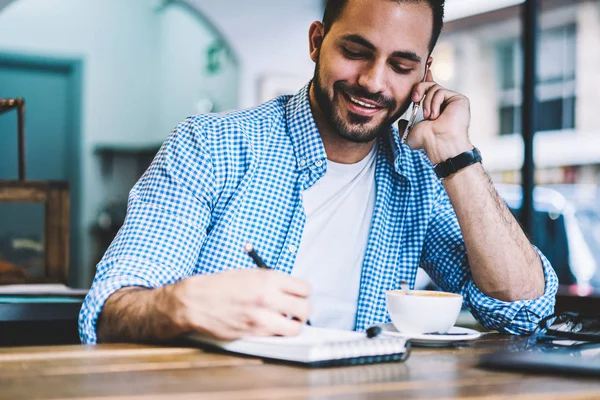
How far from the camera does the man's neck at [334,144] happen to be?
5.67ft

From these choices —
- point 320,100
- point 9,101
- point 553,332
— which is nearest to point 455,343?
point 553,332

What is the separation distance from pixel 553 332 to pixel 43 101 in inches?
249

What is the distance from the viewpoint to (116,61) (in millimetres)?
7414

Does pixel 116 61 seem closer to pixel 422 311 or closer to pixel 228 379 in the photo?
pixel 422 311

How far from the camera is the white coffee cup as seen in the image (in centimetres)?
116

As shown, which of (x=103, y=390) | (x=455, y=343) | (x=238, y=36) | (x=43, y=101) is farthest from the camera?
(x=43, y=101)

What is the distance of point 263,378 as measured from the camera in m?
0.82

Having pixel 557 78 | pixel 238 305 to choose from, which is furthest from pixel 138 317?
pixel 557 78

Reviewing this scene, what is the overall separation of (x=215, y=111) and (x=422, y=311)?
217 inches

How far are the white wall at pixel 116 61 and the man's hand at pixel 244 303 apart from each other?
19.0ft

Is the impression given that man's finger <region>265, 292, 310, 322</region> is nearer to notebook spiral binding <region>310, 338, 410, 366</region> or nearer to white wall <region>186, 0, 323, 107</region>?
notebook spiral binding <region>310, 338, 410, 366</region>

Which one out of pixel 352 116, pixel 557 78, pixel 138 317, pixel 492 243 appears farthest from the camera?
pixel 557 78

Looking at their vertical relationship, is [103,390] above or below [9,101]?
below

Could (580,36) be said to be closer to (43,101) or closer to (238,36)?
(238,36)
